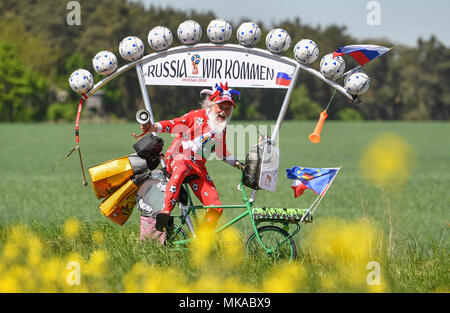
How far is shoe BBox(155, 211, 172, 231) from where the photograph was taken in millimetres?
5207

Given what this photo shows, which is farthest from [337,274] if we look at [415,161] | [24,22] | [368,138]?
[24,22]

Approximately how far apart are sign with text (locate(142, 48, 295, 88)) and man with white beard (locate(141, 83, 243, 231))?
0.69ft

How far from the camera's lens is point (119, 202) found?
575cm

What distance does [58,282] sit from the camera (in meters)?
4.46

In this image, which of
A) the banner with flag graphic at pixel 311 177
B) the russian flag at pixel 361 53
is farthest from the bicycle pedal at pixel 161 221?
the russian flag at pixel 361 53

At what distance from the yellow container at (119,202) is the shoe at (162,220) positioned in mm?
639

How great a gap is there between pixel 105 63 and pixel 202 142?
47.2 inches

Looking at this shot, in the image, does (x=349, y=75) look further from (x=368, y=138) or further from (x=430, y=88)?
(x=430, y=88)

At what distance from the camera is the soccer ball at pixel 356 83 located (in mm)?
5309

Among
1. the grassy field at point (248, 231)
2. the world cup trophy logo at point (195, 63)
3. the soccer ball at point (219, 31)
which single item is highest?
the soccer ball at point (219, 31)

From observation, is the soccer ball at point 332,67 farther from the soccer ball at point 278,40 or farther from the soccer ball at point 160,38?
the soccer ball at point 160,38

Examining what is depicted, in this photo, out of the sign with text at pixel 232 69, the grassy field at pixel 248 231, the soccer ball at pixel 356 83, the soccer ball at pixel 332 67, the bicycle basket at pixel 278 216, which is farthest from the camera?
the sign with text at pixel 232 69

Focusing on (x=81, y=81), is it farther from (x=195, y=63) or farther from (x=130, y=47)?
(x=195, y=63)

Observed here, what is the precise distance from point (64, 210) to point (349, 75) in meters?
7.52
